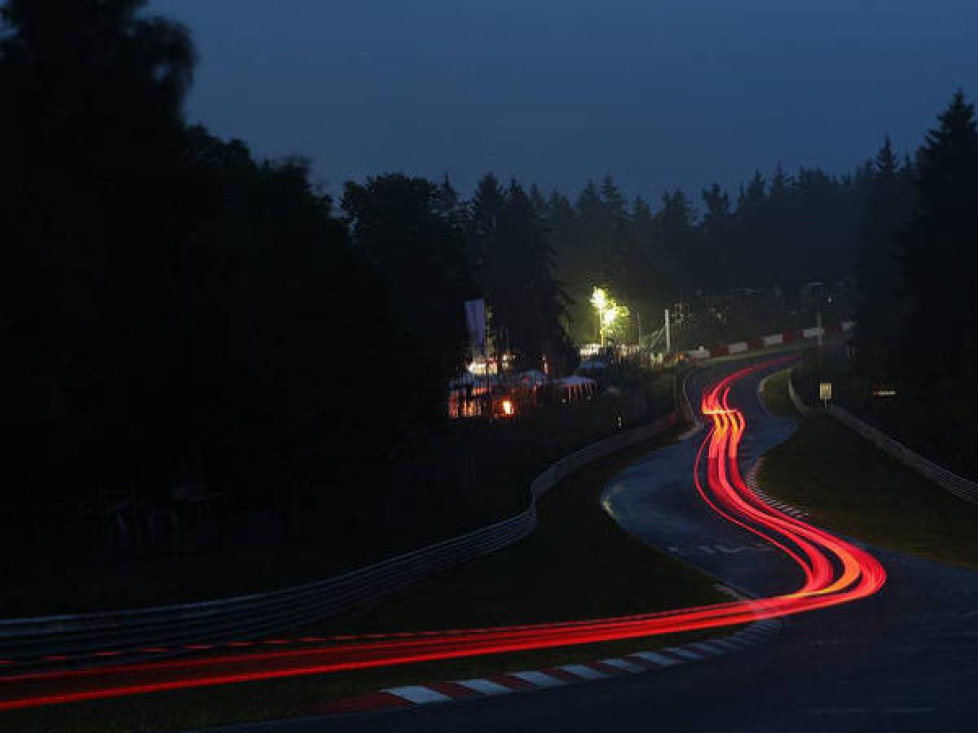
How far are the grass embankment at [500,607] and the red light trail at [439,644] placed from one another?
120 centimetres

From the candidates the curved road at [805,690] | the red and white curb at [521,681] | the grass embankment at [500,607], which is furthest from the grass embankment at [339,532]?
the curved road at [805,690]

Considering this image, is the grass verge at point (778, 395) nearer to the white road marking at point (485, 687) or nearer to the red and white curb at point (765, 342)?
the red and white curb at point (765, 342)

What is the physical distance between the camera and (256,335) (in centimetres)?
3825

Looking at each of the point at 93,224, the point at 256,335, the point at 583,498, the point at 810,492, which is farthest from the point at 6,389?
the point at 810,492

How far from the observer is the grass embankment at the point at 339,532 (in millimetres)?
24672

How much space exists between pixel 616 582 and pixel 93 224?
18651mm

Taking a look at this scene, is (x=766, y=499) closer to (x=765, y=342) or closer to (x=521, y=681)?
(x=521, y=681)

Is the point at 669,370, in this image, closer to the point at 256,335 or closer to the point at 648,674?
the point at 256,335

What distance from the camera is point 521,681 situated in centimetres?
1677

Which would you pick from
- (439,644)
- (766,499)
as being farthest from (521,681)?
(766,499)

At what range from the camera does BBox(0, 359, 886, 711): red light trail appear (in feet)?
60.3

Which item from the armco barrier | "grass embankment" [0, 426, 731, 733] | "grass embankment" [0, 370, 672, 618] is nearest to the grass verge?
"grass embankment" [0, 370, 672, 618]

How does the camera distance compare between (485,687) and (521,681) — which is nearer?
(485,687)

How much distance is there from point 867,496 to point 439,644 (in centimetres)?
3787
